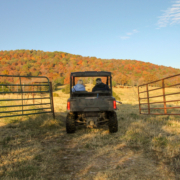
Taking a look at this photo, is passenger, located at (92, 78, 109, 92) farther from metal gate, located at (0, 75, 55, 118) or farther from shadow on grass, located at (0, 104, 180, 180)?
metal gate, located at (0, 75, 55, 118)

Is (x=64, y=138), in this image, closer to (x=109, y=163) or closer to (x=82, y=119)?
(x=82, y=119)

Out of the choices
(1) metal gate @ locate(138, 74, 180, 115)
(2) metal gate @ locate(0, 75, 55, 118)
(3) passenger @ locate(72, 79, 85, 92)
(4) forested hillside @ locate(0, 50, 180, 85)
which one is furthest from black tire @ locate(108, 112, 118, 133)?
(4) forested hillside @ locate(0, 50, 180, 85)

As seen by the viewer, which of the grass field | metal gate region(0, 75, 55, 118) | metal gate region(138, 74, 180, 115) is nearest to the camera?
the grass field

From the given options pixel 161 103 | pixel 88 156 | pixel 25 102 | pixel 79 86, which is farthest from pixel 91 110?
pixel 161 103

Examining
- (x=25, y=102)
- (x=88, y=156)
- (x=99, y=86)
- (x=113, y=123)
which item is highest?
(x=99, y=86)

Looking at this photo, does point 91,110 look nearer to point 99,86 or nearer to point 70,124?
point 70,124

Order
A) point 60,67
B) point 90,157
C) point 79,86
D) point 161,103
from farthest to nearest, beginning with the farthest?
point 60,67
point 161,103
point 79,86
point 90,157

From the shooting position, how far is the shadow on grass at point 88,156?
299cm

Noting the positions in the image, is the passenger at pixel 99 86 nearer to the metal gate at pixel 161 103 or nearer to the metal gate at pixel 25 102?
the metal gate at pixel 25 102

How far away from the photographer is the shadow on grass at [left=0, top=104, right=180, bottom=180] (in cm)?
299

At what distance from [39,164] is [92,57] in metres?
118

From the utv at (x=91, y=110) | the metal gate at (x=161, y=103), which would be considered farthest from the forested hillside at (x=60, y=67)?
the utv at (x=91, y=110)

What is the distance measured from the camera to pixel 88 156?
3.95 m

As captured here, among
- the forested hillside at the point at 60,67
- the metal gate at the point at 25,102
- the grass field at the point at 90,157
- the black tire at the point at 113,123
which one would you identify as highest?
the forested hillside at the point at 60,67
